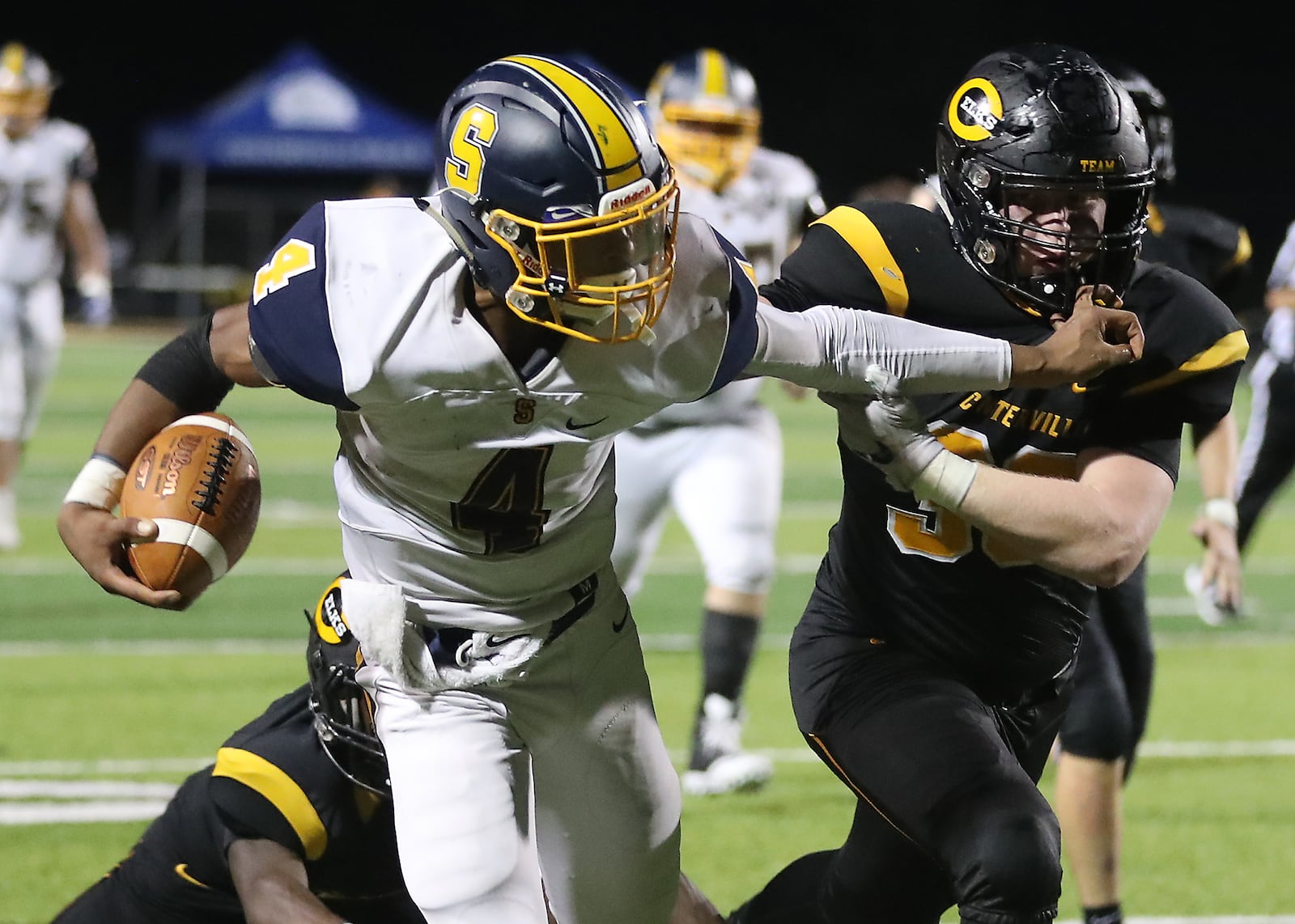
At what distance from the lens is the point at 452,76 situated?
29.3 meters

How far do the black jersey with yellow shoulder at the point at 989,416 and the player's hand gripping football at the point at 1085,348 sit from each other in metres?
0.15

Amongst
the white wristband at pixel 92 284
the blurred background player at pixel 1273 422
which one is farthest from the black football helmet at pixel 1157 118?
the white wristband at pixel 92 284

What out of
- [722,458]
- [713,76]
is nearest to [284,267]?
[722,458]

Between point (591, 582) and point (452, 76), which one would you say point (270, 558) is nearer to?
point (591, 582)

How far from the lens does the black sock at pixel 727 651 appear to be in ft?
15.8

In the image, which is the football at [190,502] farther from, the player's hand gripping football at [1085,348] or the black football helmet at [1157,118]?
the black football helmet at [1157,118]

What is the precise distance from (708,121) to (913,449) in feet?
10.4

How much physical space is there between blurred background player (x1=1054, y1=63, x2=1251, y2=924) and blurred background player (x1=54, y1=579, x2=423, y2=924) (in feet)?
4.32

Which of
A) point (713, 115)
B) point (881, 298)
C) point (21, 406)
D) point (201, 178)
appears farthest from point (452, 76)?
point (881, 298)

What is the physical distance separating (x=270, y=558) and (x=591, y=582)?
17.8 feet

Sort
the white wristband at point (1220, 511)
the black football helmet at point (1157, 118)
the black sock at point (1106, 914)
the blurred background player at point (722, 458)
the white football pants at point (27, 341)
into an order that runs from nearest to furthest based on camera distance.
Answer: the black sock at point (1106, 914)
the black football helmet at point (1157, 118)
the white wristband at point (1220, 511)
the blurred background player at point (722, 458)
the white football pants at point (27, 341)

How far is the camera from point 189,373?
268cm

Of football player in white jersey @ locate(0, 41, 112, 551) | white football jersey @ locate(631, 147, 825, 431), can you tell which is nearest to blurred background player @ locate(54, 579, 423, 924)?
white football jersey @ locate(631, 147, 825, 431)

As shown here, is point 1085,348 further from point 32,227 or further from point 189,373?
point 32,227
